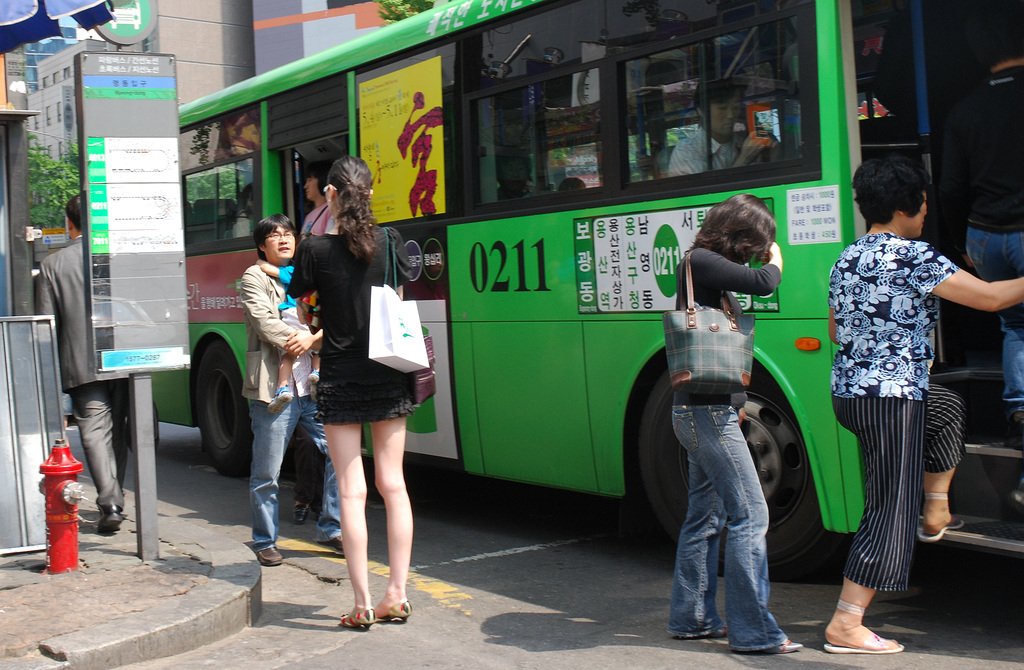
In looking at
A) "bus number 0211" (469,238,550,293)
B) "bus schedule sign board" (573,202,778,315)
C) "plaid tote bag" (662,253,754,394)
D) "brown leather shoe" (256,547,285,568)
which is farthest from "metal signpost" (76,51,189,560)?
"plaid tote bag" (662,253,754,394)

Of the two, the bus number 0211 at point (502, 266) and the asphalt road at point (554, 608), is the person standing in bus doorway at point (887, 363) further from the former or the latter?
the bus number 0211 at point (502, 266)

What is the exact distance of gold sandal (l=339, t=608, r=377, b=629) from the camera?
14.8ft

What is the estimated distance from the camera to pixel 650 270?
5.33 metres

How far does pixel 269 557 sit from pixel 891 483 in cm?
335

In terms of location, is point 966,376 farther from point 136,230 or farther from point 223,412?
point 223,412

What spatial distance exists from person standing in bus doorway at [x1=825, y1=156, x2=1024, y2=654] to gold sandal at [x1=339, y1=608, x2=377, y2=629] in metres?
1.86

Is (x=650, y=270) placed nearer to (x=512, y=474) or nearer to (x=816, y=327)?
(x=816, y=327)

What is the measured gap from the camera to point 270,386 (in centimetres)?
584

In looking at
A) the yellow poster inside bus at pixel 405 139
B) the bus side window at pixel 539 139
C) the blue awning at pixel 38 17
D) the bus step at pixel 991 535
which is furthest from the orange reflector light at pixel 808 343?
the blue awning at pixel 38 17

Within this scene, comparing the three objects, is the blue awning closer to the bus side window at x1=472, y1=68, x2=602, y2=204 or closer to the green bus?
the green bus

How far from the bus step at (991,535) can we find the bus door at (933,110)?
52 centimetres

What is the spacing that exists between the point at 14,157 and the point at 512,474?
3.32 meters

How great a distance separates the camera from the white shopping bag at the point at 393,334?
442cm

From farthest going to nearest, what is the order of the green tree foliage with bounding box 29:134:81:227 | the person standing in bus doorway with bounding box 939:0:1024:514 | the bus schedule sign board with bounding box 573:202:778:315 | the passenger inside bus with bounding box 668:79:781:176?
1. the green tree foliage with bounding box 29:134:81:227
2. the bus schedule sign board with bounding box 573:202:778:315
3. the passenger inside bus with bounding box 668:79:781:176
4. the person standing in bus doorway with bounding box 939:0:1024:514
